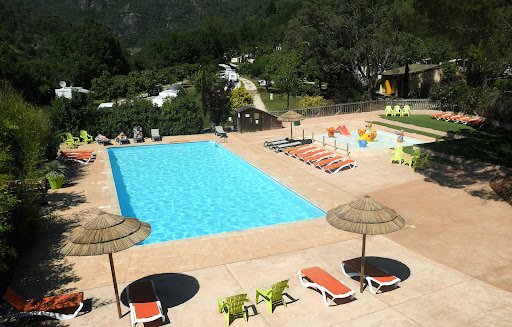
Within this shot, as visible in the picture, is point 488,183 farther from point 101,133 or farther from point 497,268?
point 101,133

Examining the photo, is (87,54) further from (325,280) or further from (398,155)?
(325,280)

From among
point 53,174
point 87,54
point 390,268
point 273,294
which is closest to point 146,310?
point 273,294

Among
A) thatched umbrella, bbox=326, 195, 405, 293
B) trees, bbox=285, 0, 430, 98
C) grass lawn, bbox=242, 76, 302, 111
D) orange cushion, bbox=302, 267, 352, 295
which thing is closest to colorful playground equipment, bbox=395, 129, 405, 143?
trees, bbox=285, 0, 430, 98

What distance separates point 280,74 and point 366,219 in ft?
101

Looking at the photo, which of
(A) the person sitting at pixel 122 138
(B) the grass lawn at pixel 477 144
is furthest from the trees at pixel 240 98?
(B) the grass lawn at pixel 477 144

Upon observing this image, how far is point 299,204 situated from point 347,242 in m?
4.31

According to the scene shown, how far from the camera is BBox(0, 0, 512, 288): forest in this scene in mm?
13109

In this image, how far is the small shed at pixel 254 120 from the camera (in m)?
28.3

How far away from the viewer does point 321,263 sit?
10.4 meters

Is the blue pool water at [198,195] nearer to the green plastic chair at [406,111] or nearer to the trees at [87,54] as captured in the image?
the green plastic chair at [406,111]

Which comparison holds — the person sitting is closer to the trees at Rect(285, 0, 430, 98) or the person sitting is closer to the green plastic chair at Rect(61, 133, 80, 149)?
the green plastic chair at Rect(61, 133, 80, 149)

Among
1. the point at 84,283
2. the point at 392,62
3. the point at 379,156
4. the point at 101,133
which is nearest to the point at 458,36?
the point at 379,156

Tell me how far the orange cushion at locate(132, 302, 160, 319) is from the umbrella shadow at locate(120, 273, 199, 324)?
38 centimetres

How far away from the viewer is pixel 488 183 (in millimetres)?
15852
